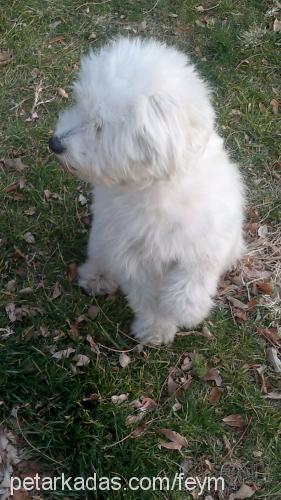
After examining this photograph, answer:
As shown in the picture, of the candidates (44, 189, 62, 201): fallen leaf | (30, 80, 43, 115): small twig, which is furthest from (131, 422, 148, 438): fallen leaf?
(30, 80, 43, 115): small twig

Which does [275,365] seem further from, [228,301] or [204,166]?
[204,166]

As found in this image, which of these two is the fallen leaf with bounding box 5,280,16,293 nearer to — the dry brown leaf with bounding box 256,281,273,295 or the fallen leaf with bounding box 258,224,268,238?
the dry brown leaf with bounding box 256,281,273,295

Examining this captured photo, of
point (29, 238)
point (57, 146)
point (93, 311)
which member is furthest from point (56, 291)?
point (57, 146)

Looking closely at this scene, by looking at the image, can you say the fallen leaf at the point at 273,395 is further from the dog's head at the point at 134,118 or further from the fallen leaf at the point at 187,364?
the dog's head at the point at 134,118

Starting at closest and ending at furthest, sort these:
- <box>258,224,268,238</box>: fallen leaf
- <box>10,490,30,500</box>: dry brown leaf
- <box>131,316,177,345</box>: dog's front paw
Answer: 1. <box>10,490,30,500</box>: dry brown leaf
2. <box>131,316,177,345</box>: dog's front paw
3. <box>258,224,268,238</box>: fallen leaf

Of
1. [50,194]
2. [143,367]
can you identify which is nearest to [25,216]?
[50,194]

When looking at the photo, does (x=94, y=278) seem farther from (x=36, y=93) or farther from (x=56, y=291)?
(x=36, y=93)

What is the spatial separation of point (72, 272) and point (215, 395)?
126 centimetres

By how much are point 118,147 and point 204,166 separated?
1.88 feet

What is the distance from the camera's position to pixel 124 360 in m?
3.32

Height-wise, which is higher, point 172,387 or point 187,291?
point 187,291

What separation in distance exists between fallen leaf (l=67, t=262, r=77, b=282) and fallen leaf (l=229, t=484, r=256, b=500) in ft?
5.53

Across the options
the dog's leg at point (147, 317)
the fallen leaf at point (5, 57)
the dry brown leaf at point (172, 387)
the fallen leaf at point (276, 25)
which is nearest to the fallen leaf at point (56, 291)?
the dog's leg at point (147, 317)

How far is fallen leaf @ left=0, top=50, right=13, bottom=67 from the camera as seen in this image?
14.9ft
